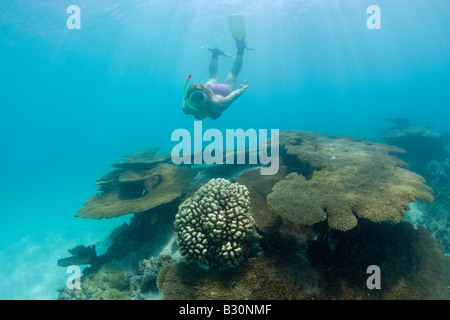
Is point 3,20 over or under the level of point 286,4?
under

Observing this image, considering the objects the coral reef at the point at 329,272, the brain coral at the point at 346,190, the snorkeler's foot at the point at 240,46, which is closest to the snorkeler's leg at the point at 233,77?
the snorkeler's foot at the point at 240,46

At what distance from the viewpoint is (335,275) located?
12.0 ft

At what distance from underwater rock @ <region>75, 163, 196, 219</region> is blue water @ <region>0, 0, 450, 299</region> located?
327 inches

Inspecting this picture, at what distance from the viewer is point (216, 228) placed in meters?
3.66

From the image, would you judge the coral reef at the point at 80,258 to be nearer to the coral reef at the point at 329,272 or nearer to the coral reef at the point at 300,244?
the coral reef at the point at 300,244

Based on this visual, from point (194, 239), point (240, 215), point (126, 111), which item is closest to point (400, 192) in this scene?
point (240, 215)

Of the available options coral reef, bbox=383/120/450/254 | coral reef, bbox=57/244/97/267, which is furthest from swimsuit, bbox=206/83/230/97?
coral reef, bbox=383/120/450/254

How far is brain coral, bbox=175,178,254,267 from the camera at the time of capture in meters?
3.67

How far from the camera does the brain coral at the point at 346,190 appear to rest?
11.8 ft

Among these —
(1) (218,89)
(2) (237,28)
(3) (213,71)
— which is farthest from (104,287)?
(2) (237,28)

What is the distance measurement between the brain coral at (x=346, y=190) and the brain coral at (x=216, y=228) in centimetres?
71

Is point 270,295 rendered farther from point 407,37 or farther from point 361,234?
point 407,37

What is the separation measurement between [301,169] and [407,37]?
10588cm

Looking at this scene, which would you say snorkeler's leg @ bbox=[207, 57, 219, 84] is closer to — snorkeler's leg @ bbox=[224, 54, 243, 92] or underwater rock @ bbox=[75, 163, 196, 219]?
snorkeler's leg @ bbox=[224, 54, 243, 92]
